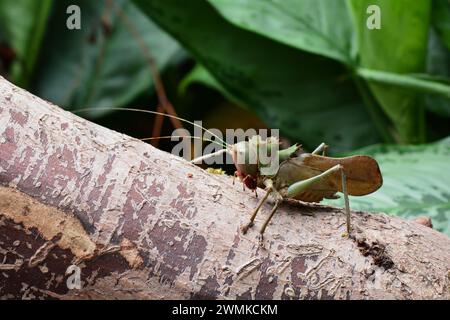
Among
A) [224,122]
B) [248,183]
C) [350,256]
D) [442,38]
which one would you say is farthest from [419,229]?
[224,122]

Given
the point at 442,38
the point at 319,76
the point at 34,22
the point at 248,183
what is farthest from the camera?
the point at 34,22

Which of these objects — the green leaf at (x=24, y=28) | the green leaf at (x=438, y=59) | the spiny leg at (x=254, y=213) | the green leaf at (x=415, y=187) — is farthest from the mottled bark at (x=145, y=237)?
the green leaf at (x=24, y=28)

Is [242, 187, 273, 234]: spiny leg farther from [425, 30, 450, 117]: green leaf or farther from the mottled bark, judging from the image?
[425, 30, 450, 117]: green leaf

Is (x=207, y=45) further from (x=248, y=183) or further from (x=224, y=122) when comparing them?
(x=248, y=183)

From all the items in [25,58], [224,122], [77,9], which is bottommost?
[224,122]

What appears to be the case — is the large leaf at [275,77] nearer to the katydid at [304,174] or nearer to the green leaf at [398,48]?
the green leaf at [398,48]

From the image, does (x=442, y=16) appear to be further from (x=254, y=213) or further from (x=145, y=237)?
(x=145, y=237)
